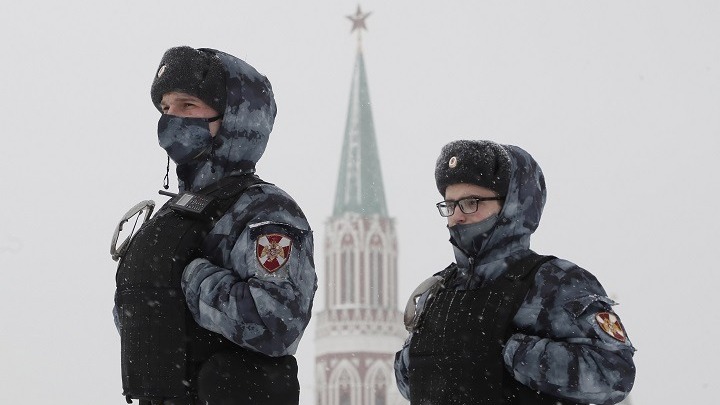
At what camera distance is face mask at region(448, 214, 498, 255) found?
163 inches

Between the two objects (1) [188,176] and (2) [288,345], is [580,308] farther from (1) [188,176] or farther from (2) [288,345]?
(1) [188,176]

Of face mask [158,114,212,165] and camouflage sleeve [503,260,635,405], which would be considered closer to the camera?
camouflage sleeve [503,260,635,405]

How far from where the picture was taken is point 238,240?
3.87 m

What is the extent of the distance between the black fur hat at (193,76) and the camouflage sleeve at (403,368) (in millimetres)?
1008

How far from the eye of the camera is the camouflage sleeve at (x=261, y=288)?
3662 mm

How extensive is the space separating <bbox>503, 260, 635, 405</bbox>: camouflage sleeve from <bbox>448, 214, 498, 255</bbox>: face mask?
0.22 metres

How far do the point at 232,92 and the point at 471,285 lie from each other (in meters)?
0.96

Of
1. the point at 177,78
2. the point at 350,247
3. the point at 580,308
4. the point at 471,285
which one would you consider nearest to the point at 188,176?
the point at 177,78

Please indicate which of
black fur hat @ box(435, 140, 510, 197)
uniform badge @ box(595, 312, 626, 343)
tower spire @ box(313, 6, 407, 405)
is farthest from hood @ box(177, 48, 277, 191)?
tower spire @ box(313, 6, 407, 405)

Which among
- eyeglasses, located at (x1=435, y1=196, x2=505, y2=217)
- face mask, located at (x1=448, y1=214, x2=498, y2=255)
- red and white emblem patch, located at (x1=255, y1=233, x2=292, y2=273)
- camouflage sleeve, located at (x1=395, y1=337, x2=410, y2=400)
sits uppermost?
eyeglasses, located at (x1=435, y1=196, x2=505, y2=217)

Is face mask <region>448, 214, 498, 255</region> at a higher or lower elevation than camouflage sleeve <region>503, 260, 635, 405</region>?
higher

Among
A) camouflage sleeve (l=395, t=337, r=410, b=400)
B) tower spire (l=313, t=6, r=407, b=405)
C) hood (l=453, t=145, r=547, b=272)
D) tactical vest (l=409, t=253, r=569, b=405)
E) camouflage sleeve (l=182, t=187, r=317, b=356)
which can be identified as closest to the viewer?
camouflage sleeve (l=182, t=187, r=317, b=356)

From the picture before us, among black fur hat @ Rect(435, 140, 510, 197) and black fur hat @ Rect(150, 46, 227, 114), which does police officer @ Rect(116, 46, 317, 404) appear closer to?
black fur hat @ Rect(150, 46, 227, 114)

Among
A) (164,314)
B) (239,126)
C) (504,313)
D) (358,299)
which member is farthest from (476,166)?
(358,299)
